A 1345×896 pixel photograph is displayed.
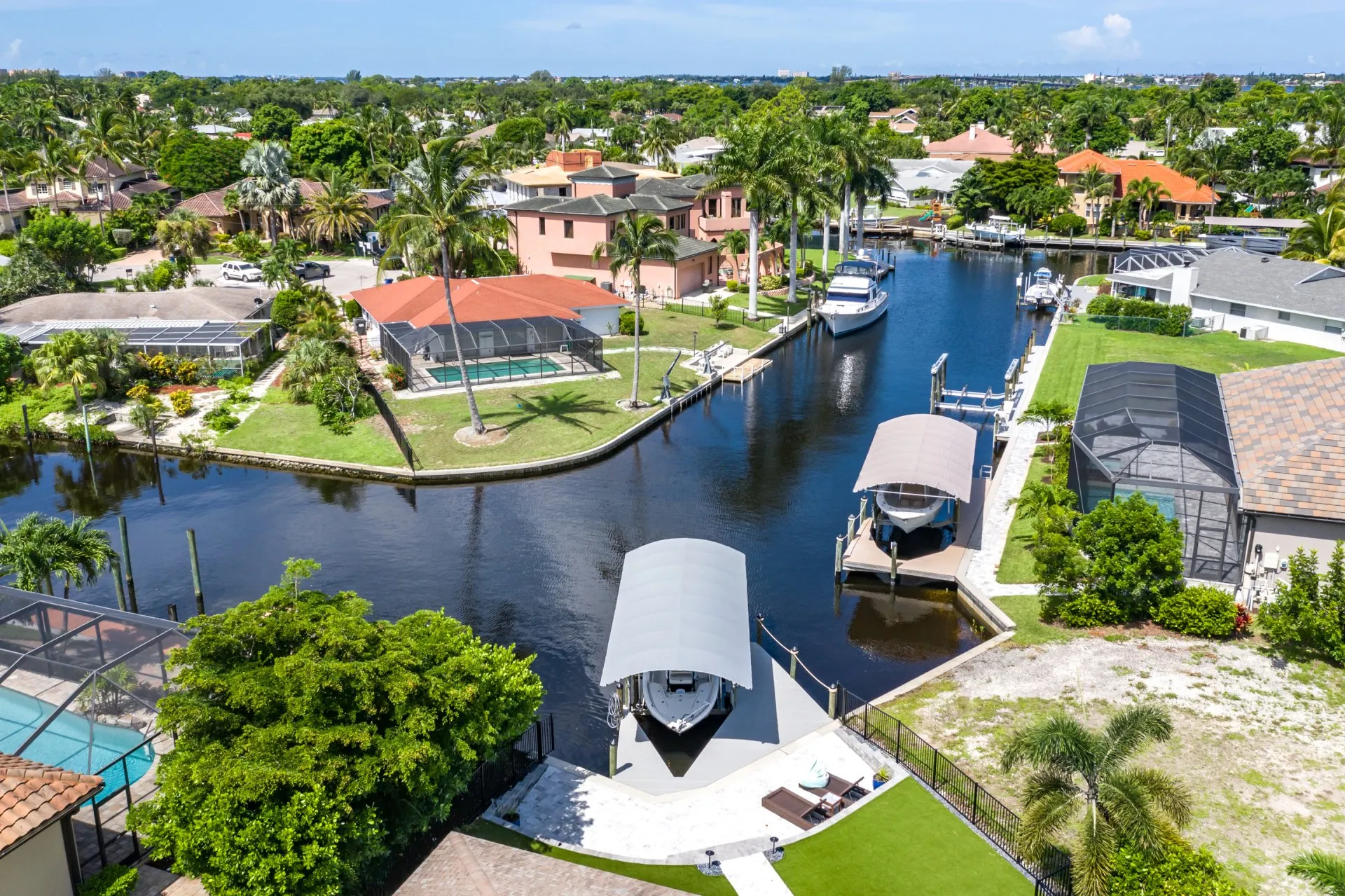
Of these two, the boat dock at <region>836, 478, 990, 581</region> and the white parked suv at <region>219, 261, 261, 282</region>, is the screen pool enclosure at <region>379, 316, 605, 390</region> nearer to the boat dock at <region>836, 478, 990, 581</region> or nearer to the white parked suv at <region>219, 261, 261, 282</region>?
the boat dock at <region>836, 478, 990, 581</region>

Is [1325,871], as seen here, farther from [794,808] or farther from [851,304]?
[851,304]

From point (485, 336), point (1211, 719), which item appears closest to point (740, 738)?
point (1211, 719)

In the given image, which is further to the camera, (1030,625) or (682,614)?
(1030,625)

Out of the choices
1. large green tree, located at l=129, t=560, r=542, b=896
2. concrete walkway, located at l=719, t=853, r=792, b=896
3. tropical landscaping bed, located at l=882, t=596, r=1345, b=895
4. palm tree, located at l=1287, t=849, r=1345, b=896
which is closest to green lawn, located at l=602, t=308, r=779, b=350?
tropical landscaping bed, located at l=882, t=596, r=1345, b=895

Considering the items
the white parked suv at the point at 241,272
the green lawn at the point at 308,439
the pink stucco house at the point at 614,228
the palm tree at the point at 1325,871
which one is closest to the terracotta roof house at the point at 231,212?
the white parked suv at the point at 241,272

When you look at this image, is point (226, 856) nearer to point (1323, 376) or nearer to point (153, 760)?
point (153, 760)
